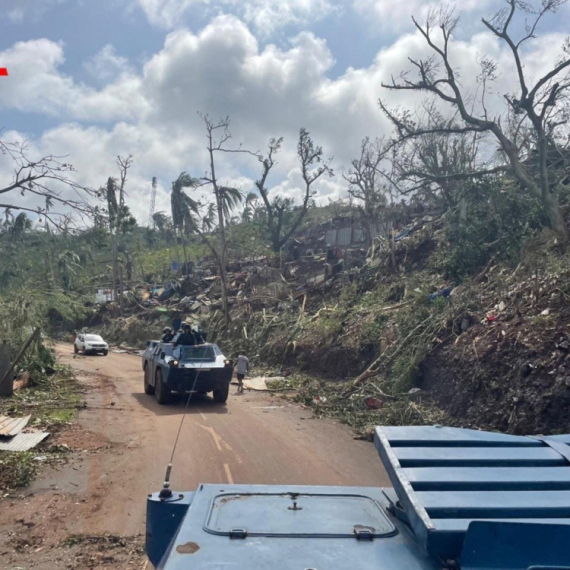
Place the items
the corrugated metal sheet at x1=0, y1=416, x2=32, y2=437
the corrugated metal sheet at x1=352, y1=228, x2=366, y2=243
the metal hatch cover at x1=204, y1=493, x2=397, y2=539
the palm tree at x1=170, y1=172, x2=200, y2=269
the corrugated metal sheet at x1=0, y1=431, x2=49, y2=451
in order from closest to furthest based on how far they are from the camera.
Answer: the metal hatch cover at x1=204, y1=493, x2=397, y2=539
the corrugated metal sheet at x1=0, y1=431, x2=49, y2=451
the corrugated metal sheet at x1=0, y1=416, x2=32, y2=437
the corrugated metal sheet at x1=352, y1=228, x2=366, y2=243
the palm tree at x1=170, y1=172, x2=200, y2=269

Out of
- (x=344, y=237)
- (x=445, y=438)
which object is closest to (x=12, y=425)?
(x=445, y=438)

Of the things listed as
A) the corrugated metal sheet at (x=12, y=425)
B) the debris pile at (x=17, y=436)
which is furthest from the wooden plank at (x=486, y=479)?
the corrugated metal sheet at (x=12, y=425)

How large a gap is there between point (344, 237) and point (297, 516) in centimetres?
3477

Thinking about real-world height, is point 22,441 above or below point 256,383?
above

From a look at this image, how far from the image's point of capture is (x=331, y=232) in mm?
38625

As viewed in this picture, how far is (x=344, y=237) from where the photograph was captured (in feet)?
121

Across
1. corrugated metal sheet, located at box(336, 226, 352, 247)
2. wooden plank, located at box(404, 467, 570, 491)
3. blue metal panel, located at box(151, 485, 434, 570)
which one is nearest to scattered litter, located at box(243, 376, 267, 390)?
wooden plank, located at box(404, 467, 570, 491)

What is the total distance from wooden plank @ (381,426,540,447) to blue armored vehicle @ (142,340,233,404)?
11.1 meters

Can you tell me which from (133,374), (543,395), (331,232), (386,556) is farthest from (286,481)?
(331,232)

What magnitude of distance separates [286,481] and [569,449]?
17.5 ft

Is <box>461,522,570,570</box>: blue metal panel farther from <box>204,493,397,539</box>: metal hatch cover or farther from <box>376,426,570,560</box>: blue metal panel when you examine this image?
<box>204,493,397,539</box>: metal hatch cover

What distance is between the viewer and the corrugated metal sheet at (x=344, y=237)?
36.5m

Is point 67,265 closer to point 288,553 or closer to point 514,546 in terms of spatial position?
point 288,553

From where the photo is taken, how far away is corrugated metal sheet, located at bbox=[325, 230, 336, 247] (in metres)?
37.8
